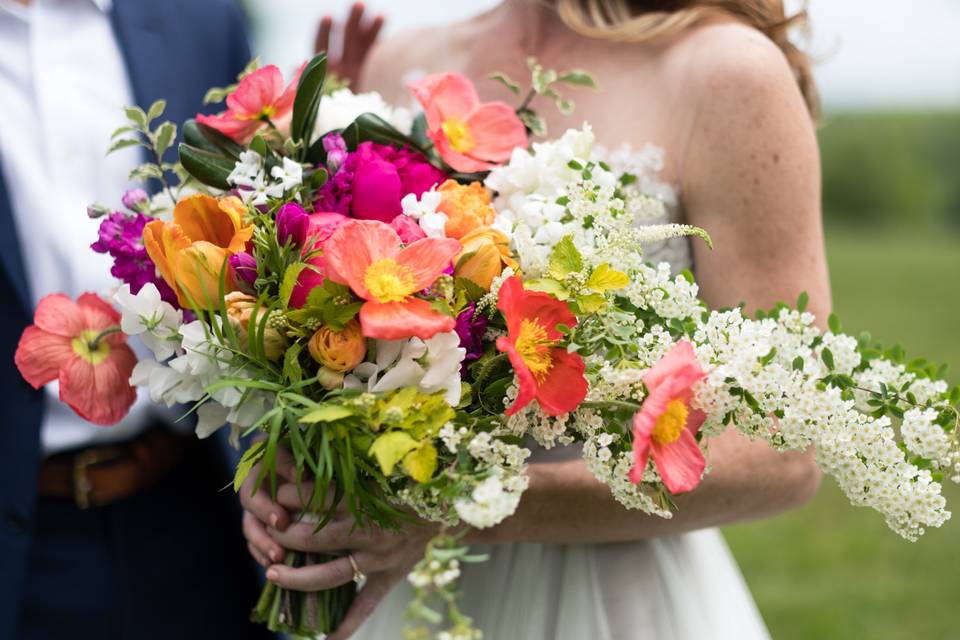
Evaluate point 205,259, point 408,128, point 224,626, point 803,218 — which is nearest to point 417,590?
point 205,259

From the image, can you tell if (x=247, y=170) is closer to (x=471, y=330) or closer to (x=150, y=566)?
(x=471, y=330)

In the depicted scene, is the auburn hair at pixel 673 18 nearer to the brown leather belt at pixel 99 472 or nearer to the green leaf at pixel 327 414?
the green leaf at pixel 327 414

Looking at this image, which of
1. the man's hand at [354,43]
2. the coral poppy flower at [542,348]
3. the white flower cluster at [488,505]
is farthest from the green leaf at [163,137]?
the man's hand at [354,43]

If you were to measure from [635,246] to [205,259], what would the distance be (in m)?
0.57

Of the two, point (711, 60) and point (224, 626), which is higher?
point (711, 60)

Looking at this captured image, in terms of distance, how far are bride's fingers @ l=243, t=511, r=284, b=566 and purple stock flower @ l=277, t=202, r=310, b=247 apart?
596mm

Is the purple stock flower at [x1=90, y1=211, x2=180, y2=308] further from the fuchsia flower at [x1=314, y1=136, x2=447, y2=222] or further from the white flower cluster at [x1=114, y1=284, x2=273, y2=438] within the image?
the fuchsia flower at [x1=314, y1=136, x2=447, y2=222]

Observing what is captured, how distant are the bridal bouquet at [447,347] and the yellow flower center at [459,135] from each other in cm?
10

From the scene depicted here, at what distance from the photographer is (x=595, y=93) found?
75.1 inches

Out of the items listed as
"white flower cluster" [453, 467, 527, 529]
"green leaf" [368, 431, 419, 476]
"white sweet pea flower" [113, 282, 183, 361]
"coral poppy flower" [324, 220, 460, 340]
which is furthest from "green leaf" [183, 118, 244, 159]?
"white flower cluster" [453, 467, 527, 529]

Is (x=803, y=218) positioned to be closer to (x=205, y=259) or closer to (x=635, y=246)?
(x=635, y=246)

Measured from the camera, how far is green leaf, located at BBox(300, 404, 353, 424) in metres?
1.10

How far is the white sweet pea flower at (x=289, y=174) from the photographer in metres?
1.29

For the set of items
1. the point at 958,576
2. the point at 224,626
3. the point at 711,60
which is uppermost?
the point at 711,60
